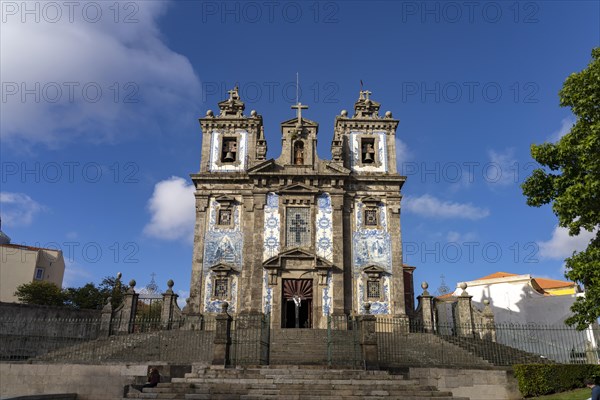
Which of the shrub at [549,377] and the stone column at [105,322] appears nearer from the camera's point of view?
the shrub at [549,377]

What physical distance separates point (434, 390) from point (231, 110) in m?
20.2

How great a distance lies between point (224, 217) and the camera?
25.2 metres

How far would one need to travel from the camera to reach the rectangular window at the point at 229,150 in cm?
2667

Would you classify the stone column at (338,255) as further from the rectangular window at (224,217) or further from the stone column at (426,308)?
the rectangular window at (224,217)

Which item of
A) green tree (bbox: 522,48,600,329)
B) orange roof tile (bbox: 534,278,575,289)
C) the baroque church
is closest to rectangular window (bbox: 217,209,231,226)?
the baroque church

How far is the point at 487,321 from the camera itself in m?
22.1

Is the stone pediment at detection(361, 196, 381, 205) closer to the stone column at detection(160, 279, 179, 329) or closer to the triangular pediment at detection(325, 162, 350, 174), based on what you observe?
the triangular pediment at detection(325, 162, 350, 174)

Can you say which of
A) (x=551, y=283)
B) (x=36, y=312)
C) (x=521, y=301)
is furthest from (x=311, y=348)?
(x=551, y=283)

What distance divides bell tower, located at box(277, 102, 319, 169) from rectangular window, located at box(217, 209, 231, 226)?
409cm

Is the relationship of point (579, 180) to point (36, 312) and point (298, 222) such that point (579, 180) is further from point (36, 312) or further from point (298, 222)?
point (36, 312)

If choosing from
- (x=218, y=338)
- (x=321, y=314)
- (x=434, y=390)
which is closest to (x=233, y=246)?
(x=321, y=314)

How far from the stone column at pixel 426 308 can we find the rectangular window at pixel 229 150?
12.8 metres

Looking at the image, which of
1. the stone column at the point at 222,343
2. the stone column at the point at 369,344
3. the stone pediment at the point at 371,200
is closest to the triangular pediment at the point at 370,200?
the stone pediment at the point at 371,200

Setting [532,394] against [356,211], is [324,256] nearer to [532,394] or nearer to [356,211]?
[356,211]
